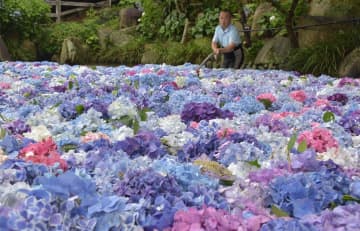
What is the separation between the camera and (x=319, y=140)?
2395 millimetres

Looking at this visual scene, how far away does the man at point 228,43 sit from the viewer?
8156 mm

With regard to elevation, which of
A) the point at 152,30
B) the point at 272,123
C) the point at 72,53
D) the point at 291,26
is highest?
the point at 272,123

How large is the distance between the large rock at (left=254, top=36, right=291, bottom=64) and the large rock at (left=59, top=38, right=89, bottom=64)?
548cm

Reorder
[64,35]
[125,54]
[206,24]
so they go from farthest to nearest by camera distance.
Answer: [64,35], [125,54], [206,24]

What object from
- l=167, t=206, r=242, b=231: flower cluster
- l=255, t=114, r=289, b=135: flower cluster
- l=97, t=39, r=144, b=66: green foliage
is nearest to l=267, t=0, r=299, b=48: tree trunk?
l=97, t=39, r=144, b=66: green foliage

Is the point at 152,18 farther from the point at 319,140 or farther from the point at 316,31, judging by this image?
the point at 319,140

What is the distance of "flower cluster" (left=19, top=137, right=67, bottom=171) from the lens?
194 cm

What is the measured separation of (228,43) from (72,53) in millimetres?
6888

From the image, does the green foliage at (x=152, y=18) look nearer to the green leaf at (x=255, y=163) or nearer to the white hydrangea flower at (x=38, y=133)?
the white hydrangea flower at (x=38, y=133)

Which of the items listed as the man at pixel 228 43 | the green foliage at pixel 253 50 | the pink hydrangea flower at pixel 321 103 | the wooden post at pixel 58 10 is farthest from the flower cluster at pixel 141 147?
the wooden post at pixel 58 10

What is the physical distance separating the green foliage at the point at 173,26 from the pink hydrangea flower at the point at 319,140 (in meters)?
11.8

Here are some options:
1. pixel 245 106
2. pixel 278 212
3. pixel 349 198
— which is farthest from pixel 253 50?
pixel 278 212

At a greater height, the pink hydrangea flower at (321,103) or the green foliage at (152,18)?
the pink hydrangea flower at (321,103)

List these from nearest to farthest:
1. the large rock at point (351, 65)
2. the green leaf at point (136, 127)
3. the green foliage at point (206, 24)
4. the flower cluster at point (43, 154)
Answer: the flower cluster at point (43, 154) → the green leaf at point (136, 127) → the large rock at point (351, 65) → the green foliage at point (206, 24)
